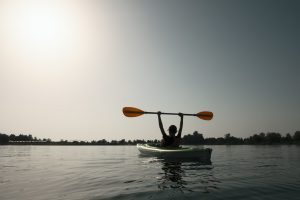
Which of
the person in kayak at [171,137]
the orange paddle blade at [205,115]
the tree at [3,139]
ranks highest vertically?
the tree at [3,139]

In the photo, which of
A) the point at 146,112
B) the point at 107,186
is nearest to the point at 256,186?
the point at 107,186

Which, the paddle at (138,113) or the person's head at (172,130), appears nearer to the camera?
the person's head at (172,130)

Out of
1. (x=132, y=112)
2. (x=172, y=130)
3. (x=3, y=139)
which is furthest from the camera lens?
(x=3, y=139)

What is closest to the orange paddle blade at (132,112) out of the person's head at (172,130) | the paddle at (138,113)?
the paddle at (138,113)

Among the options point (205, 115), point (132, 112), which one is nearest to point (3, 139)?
point (132, 112)

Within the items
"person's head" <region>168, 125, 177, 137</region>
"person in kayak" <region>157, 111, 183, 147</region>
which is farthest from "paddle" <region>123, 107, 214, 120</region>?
"person's head" <region>168, 125, 177, 137</region>

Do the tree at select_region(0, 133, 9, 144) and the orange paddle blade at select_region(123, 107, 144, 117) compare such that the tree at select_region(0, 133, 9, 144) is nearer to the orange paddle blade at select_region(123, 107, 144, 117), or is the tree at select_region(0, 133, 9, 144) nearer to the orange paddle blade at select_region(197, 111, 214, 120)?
the orange paddle blade at select_region(123, 107, 144, 117)

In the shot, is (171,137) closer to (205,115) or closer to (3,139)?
(205,115)

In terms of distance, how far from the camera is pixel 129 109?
61.5 ft

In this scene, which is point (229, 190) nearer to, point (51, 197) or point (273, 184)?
point (273, 184)

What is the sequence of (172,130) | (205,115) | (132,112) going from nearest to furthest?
1. (172,130)
2. (205,115)
3. (132,112)

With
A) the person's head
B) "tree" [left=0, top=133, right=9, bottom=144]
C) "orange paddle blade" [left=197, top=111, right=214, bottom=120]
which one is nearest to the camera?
the person's head

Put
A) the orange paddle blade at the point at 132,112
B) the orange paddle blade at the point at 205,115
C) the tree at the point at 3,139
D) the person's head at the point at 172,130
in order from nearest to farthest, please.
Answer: the person's head at the point at 172,130 → the orange paddle blade at the point at 205,115 → the orange paddle blade at the point at 132,112 → the tree at the point at 3,139

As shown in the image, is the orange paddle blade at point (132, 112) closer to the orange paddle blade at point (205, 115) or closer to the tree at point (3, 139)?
the orange paddle blade at point (205, 115)
